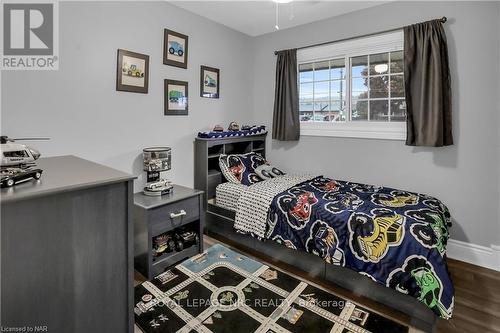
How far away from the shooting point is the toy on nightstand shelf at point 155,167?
2.50 meters

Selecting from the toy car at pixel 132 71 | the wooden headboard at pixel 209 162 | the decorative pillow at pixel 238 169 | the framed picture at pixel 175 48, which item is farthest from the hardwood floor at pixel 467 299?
the framed picture at pixel 175 48

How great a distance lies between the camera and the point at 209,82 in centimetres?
329

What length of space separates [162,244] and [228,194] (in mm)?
843

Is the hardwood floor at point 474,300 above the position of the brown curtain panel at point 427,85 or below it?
below

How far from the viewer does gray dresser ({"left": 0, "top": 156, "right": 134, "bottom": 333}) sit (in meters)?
0.89

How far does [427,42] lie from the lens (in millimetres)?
2533

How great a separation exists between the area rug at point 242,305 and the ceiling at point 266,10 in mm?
2591

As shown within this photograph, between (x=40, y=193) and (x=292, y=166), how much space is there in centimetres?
308

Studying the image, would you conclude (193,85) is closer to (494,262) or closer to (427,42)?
(427,42)

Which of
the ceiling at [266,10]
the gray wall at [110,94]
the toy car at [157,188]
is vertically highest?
the ceiling at [266,10]

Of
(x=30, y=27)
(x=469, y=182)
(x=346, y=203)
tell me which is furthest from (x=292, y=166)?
(x=30, y=27)

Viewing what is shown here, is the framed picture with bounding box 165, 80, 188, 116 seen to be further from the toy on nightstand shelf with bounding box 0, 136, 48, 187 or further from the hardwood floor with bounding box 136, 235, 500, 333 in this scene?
the toy on nightstand shelf with bounding box 0, 136, 48, 187

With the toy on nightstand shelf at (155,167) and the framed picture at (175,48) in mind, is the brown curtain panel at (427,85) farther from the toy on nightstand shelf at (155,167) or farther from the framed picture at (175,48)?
the toy on nightstand shelf at (155,167)

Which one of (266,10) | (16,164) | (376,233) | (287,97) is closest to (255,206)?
(376,233)
